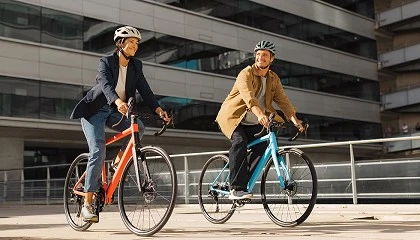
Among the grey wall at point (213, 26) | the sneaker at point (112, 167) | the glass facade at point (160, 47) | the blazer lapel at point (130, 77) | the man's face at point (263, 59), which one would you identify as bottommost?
the sneaker at point (112, 167)

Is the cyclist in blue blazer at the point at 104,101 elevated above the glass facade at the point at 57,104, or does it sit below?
below

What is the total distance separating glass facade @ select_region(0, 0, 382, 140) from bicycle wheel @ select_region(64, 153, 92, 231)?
17.1 metres

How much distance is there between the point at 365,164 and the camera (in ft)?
33.6

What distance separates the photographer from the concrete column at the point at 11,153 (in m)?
24.1

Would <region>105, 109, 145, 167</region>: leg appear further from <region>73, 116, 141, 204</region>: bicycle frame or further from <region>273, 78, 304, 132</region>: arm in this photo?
<region>273, 78, 304, 132</region>: arm

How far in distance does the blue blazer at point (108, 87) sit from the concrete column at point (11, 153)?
20719 millimetres

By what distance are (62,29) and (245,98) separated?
66.5 feet

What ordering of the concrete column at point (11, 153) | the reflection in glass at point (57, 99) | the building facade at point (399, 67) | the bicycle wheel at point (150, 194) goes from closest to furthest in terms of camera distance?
the bicycle wheel at point (150, 194), the reflection in glass at point (57, 99), the concrete column at point (11, 153), the building facade at point (399, 67)

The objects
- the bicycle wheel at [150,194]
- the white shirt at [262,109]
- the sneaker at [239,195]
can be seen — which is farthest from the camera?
the white shirt at [262,109]

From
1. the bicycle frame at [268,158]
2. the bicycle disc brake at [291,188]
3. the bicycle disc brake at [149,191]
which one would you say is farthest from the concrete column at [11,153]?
the bicycle disc brake at [291,188]

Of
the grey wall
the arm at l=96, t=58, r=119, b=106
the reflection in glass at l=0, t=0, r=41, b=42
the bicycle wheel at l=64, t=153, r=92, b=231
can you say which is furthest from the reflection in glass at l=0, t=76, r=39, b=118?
the arm at l=96, t=58, r=119, b=106

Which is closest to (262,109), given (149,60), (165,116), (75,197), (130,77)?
(165,116)

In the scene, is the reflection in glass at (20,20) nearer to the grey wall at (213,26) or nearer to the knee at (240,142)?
the grey wall at (213,26)

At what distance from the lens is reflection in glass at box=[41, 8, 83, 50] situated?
2298 centimetres
